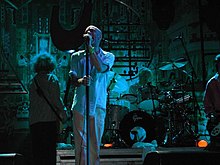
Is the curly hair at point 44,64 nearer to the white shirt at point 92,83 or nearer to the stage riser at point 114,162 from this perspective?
the white shirt at point 92,83

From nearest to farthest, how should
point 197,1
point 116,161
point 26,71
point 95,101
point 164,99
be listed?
point 95,101 → point 116,161 → point 164,99 → point 26,71 → point 197,1

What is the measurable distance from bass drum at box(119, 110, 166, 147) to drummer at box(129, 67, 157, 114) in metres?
0.29

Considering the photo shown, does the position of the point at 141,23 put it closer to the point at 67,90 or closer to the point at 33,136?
the point at 67,90

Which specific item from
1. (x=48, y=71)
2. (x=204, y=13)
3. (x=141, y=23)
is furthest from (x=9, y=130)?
(x=204, y=13)

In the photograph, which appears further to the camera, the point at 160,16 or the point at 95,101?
the point at 160,16

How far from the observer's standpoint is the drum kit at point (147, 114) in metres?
7.72

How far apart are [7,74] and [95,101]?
15.3 feet

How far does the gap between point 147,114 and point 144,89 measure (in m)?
0.60

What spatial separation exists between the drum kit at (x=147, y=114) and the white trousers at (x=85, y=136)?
3398mm

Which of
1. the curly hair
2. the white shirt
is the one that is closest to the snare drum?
the white shirt

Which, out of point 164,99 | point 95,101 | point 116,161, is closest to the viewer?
point 95,101

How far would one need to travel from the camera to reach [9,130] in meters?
8.07

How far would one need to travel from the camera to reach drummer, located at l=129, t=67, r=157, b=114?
26.2 ft

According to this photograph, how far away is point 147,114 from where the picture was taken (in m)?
7.74
